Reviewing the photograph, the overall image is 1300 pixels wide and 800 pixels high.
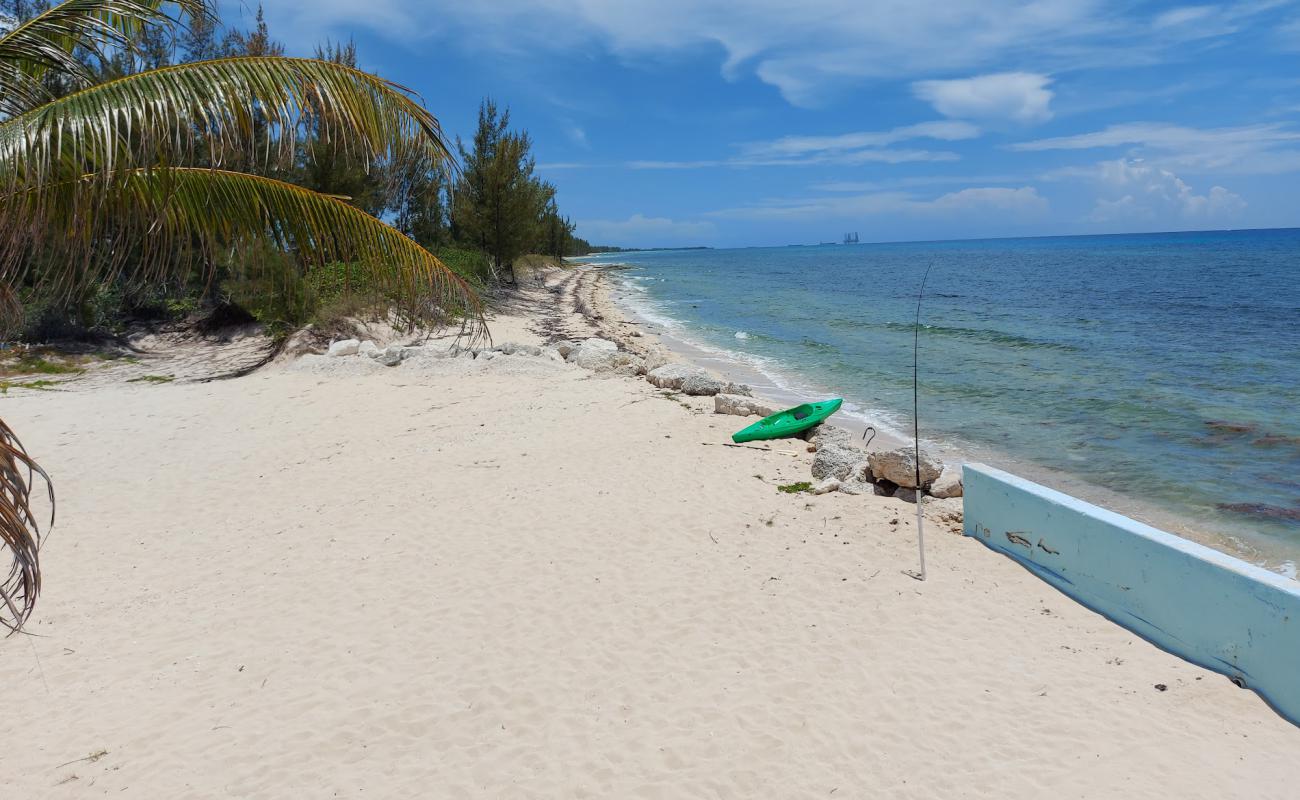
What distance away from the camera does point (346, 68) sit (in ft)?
13.8

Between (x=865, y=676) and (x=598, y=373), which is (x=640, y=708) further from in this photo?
(x=598, y=373)

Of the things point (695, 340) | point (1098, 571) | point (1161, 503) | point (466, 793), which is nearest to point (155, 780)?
point (466, 793)

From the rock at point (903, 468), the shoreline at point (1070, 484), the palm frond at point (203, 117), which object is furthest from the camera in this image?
the rock at point (903, 468)

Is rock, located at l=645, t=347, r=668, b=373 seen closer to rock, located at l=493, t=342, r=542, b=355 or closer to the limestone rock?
the limestone rock

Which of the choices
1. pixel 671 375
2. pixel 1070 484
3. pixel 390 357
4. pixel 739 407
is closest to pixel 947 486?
pixel 1070 484

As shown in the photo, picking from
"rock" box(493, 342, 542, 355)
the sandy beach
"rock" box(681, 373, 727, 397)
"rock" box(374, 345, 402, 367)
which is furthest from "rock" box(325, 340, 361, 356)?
"rock" box(681, 373, 727, 397)

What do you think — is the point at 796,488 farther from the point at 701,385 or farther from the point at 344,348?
the point at 344,348

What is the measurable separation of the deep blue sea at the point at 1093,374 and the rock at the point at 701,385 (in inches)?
114

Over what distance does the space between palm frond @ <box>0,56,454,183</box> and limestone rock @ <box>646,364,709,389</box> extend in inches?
331

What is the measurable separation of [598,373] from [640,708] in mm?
10424

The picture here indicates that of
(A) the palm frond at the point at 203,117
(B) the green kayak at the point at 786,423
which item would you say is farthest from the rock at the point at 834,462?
(A) the palm frond at the point at 203,117

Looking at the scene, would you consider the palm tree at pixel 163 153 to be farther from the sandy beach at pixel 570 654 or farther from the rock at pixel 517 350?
the rock at pixel 517 350

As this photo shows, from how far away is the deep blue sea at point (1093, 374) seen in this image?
9.09 metres

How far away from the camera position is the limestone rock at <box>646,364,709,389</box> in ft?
41.8
